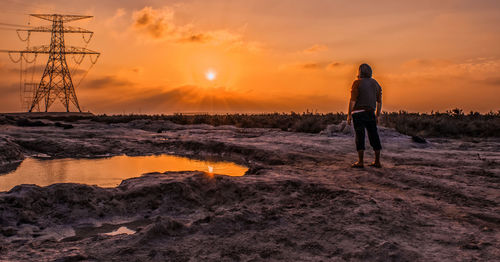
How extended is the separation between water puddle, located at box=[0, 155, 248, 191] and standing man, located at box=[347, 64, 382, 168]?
95.9 inches

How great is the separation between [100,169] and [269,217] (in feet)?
16.2

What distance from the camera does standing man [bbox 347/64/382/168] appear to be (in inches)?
251

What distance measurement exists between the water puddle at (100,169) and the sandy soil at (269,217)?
1537 mm

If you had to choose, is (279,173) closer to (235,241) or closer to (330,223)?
(330,223)

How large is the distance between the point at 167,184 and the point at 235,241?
1994 millimetres

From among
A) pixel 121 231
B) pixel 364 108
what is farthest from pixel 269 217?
pixel 364 108

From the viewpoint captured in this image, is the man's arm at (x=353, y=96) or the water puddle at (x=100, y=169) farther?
the man's arm at (x=353, y=96)

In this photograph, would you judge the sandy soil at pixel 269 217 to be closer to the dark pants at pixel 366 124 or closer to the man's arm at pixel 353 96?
the dark pants at pixel 366 124

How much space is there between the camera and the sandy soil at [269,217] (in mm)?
2648

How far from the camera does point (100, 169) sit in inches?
275

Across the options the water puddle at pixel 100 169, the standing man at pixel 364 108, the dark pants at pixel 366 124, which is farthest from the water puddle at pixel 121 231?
the dark pants at pixel 366 124

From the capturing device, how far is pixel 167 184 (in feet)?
14.9

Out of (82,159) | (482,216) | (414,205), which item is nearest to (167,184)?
(414,205)

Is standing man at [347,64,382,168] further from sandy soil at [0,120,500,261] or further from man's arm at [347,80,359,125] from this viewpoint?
sandy soil at [0,120,500,261]
